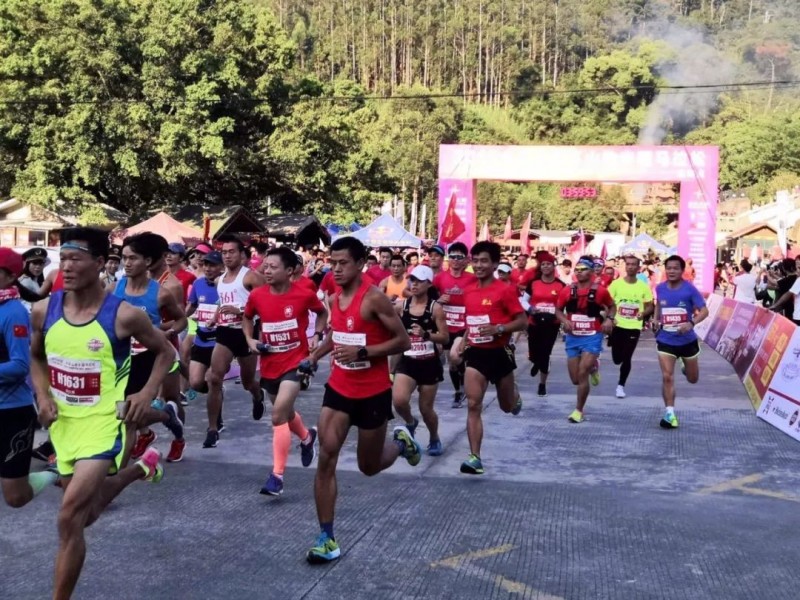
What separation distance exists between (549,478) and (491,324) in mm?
1291

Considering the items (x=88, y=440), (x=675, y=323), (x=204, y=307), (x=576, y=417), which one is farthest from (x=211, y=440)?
(x=675, y=323)

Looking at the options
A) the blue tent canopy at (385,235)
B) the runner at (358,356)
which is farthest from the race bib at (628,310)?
the blue tent canopy at (385,235)

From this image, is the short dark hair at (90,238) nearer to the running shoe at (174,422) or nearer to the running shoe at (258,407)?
the running shoe at (174,422)

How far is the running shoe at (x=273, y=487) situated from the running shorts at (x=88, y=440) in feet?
7.60

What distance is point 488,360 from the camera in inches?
296

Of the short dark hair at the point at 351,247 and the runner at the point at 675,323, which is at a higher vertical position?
the short dark hair at the point at 351,247

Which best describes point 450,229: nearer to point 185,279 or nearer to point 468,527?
point 185,279

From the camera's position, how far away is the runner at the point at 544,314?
39.5 ft

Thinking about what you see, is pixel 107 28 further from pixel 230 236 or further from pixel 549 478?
pixel 549 478

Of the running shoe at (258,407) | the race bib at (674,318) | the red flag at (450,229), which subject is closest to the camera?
the running shoe at (258,407)

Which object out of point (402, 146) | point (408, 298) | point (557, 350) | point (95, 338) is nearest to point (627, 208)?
point (402, 146)

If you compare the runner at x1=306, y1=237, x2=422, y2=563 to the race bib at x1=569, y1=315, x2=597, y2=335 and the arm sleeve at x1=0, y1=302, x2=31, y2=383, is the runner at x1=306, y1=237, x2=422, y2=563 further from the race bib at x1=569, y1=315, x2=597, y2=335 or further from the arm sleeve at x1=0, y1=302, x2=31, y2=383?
the race bib at x1=569, y1=315, x2=597, y2=335

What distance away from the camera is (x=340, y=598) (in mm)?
4516

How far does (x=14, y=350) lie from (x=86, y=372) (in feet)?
3.09
